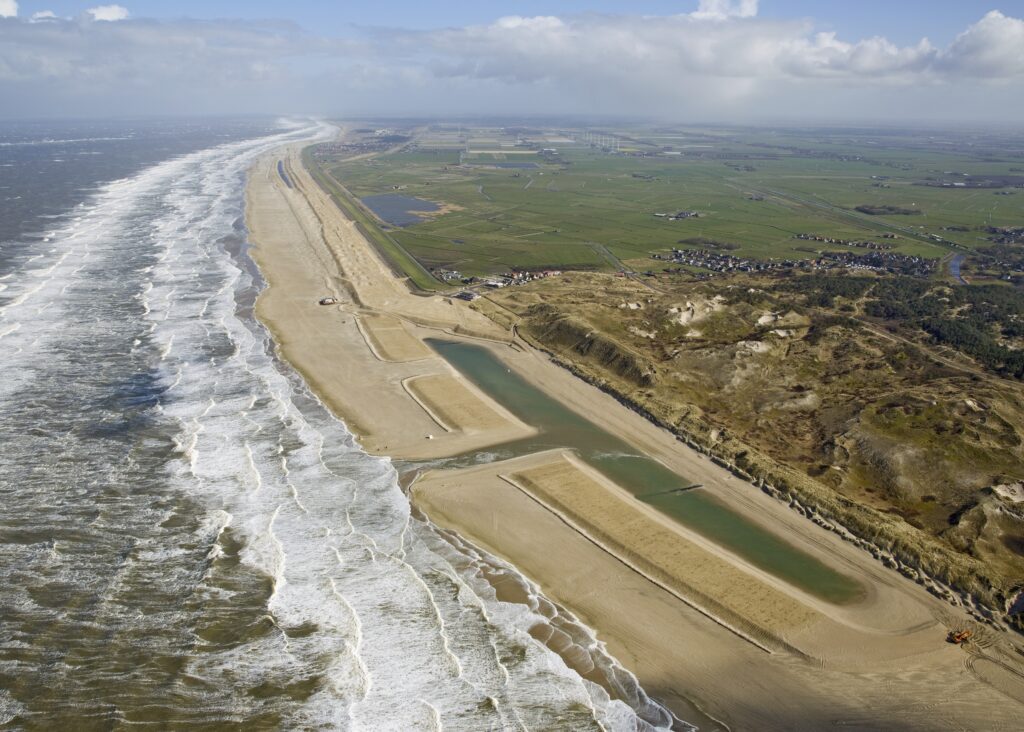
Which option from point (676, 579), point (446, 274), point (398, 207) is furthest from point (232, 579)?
point (398, 207)

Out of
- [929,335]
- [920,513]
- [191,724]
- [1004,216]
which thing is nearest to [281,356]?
[191,724]

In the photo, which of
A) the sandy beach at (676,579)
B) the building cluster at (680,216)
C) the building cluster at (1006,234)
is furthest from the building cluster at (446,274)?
the building cluster at (1006,234)

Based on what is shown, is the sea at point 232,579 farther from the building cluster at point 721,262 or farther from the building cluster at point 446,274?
the building cluster at point 721,262

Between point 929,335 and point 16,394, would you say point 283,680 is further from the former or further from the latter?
point 929,335

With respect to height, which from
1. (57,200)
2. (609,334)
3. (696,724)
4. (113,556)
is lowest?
(696,724)

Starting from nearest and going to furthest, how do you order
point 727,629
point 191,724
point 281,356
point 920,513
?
1. point 191,724
2. point 727,629
3. point 920,513
4. point 281,356

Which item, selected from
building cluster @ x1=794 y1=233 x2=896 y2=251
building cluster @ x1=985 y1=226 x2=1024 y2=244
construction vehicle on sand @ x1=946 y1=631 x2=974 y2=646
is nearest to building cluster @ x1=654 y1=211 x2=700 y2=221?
building cluster @ x1=794 y1=233 x2=896 y2=251

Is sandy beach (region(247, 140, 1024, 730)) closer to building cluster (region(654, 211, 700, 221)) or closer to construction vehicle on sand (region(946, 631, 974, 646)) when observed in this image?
construction vehicle on sand (region(946, 631, 974, 646))
